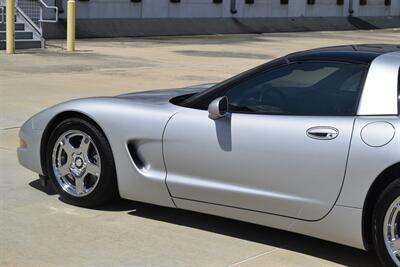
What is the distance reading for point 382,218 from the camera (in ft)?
12.9

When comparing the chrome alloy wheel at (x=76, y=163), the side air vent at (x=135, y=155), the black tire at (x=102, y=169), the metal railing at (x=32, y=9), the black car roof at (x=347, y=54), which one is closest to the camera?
the black car roof at (x=347, y=54)

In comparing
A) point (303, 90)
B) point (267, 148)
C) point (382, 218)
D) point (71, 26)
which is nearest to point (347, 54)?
point (303, 90)

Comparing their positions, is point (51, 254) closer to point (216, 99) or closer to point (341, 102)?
point (216, 99)

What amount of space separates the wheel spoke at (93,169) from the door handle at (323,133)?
1683mm

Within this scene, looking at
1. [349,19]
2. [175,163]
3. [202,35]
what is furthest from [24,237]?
[349,19]

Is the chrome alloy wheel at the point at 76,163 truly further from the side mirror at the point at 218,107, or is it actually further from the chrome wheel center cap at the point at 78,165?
the side mirror at the point at 218,107

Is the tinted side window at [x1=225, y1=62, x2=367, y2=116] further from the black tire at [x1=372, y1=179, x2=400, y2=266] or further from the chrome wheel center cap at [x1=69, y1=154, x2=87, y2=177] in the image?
the chrome wheel center cap at [x1=69, y1=154, x2=87, y2=177]

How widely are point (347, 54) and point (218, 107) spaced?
905mm

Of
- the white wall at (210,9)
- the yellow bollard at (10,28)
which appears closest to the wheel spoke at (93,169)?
the yellow bollard at (10,28)

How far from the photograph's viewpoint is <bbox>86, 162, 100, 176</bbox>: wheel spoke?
200 inches

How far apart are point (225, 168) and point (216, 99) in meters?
0.46

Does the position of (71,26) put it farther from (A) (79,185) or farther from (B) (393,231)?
(B) (393,231)

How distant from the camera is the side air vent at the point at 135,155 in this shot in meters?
4.88

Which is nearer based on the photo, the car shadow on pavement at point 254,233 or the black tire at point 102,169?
the car shadow on pavement at point 254,233
